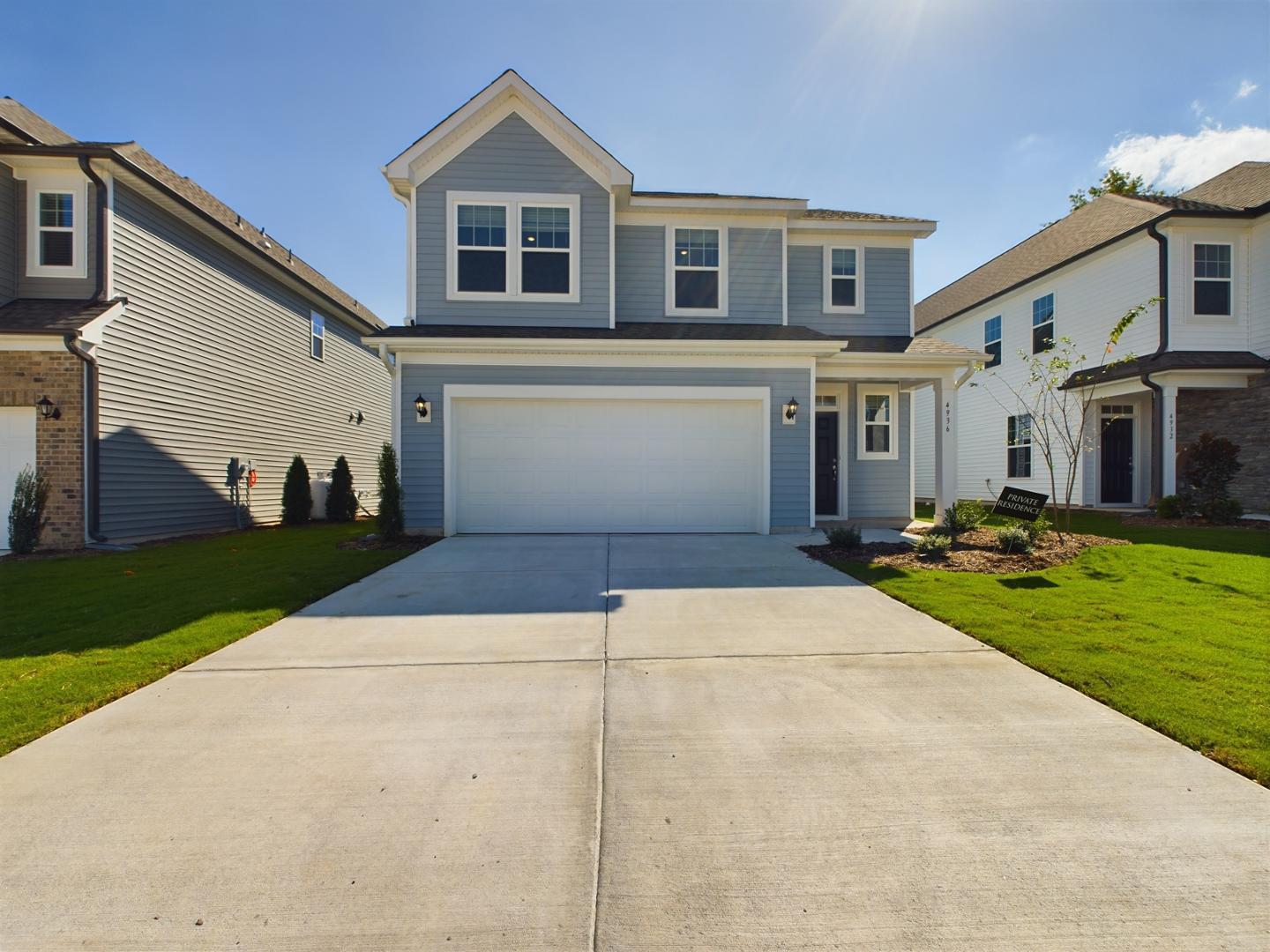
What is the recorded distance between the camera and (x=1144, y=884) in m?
2.03

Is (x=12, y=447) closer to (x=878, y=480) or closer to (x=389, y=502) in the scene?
(x=389, y=502)

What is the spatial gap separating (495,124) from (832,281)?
A: 700cm

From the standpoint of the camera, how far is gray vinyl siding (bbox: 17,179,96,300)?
9359mm

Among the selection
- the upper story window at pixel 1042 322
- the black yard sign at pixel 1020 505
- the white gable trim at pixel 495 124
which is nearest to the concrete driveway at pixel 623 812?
the black yard sign at pixel 1020 505

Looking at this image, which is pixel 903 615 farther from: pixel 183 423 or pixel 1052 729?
pixel 183 423

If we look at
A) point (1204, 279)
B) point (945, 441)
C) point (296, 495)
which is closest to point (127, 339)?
point (296, 495)

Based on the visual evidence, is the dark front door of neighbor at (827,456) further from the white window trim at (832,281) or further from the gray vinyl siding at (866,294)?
the white window trim at (832,281)

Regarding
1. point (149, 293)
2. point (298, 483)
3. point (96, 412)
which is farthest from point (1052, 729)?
point (298, 483)

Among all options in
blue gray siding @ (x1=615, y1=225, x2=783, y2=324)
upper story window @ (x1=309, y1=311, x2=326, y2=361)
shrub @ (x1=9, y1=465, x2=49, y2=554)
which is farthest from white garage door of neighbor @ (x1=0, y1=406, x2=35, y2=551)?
blue gray siding @ (x1=615, y1=225, x2=783, y2=324)

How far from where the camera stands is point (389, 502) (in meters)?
9.19

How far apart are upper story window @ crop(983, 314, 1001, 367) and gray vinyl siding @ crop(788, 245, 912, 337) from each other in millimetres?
7507

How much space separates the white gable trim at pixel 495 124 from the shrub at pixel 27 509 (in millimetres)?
7003

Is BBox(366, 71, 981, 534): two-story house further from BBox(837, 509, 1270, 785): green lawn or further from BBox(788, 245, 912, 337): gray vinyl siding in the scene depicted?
BBox(837, 509, 1270, 785): green lawn

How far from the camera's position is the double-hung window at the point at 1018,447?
1627 centimetres
